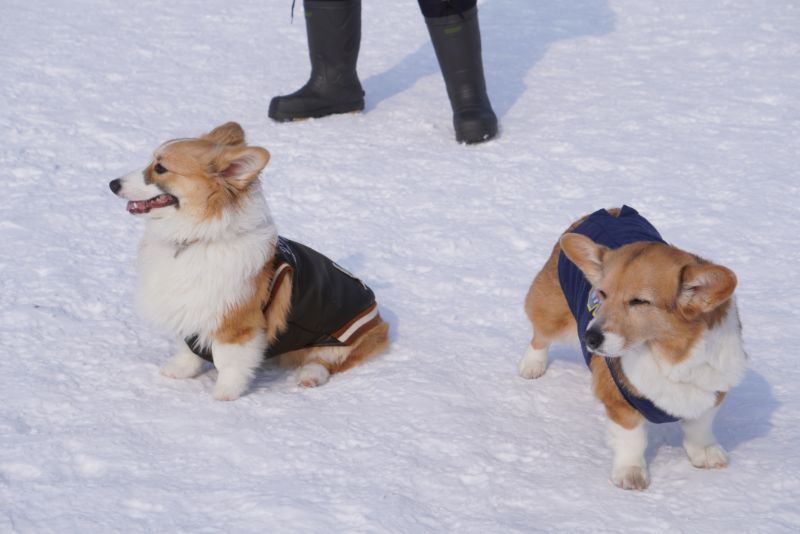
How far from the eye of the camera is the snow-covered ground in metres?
3.14

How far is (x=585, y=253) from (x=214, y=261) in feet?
4.54

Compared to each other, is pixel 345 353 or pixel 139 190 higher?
pixel 139 190

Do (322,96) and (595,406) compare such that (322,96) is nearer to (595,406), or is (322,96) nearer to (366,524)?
(595,406)

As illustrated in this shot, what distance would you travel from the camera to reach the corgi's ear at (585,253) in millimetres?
3266

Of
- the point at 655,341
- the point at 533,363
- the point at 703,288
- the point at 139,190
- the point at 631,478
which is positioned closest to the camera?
the point at 703,288

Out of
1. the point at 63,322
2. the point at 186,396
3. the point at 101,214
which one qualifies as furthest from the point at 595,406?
the point at 101,214

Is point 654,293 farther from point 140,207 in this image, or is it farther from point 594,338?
point 140,207

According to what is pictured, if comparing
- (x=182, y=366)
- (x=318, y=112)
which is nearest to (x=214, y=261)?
(x=182, y=366)

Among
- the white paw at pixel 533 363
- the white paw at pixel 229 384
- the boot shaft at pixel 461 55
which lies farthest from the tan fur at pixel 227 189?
the boot shaft at pixel 461 55

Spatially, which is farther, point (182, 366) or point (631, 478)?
point (182, 366)

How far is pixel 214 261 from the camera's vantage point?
12.3ft

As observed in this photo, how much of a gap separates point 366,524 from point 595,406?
1285 mm

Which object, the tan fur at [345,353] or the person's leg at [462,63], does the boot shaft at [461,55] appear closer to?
the person's leg at [462,63]

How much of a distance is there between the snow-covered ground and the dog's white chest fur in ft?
1.02
